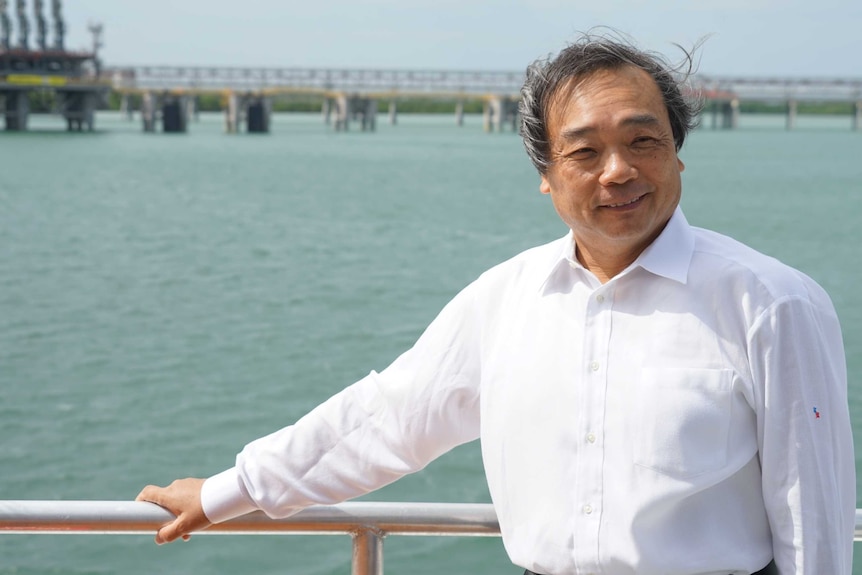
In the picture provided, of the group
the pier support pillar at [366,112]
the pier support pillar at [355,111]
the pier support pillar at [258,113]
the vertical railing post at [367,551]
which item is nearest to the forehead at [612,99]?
the vertical railing post at [367,551]

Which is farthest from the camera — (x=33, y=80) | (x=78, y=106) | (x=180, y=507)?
(x=78, y=106)

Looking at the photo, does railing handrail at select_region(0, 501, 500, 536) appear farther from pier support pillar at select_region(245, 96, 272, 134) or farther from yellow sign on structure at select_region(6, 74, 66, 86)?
pier support pillar at select_region(245, 96, 272, 134)

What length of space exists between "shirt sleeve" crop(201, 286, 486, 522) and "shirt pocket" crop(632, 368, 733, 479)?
0.39 metres

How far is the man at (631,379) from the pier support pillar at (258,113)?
345 feet

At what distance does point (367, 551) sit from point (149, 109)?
105 meters

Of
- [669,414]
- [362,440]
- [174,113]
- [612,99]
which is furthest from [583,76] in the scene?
[174,113]

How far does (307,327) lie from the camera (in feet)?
55.6

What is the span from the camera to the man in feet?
5.78

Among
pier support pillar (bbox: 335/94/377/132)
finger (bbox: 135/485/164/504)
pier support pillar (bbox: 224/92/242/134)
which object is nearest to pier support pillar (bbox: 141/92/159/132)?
pier support pillar (bbox: 224/92/242/134)

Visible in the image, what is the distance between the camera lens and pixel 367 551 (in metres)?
2.01

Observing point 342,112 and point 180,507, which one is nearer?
point 180,507

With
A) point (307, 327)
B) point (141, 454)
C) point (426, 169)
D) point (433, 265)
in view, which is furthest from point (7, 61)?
point (141, 454)

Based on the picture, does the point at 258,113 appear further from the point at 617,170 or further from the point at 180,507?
the point at 617,170

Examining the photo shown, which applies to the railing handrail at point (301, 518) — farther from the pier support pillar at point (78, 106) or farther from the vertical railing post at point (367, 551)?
the pier support pillar at point (78, 106)
